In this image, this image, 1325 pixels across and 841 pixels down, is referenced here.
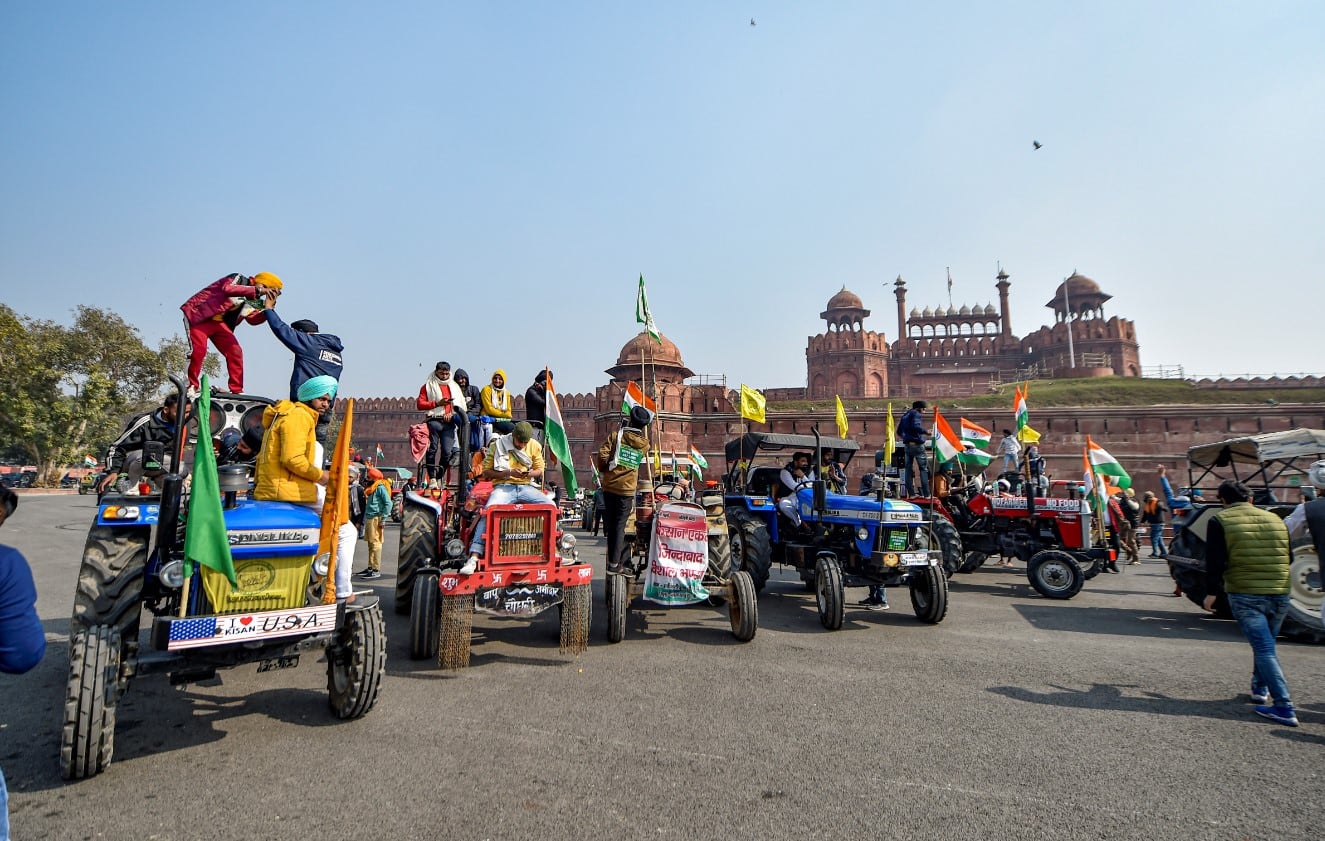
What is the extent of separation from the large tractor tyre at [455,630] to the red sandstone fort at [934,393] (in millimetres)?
20298

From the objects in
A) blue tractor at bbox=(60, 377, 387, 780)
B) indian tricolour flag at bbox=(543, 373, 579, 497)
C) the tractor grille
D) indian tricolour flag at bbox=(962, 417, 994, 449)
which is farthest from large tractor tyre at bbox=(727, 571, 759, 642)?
indian tricolour flag at bbox=(962, 417, 994, 449)

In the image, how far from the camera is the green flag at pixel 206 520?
10.5 feet

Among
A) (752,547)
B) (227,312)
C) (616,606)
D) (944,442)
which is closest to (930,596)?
(752,547)

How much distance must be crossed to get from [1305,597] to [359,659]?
31.5 ft

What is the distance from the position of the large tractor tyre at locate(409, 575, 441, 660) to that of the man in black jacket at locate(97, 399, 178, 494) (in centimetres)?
240

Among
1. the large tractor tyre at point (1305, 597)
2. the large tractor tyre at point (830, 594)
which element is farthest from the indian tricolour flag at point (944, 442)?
the large tractor tyre at point (830, 594)

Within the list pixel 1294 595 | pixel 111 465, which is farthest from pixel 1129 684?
pixel 111 465

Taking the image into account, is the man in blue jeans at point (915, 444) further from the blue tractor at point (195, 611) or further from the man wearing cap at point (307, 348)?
the blue tractor at point (195, 611)

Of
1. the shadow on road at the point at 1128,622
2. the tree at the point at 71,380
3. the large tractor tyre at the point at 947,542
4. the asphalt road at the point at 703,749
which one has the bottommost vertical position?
the shadow on road at the point at 1128,622

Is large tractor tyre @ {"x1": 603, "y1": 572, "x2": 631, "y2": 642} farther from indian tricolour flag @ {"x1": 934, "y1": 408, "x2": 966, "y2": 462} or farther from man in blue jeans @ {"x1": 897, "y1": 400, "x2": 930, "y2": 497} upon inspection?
man in blue jeans @ {"x1": 897, "y1": 400, "x2": 930, "y2": 497}

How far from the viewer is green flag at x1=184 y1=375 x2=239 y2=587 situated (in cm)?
320

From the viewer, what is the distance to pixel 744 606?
6164mm

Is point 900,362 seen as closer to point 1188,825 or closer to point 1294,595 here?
point 1294,595

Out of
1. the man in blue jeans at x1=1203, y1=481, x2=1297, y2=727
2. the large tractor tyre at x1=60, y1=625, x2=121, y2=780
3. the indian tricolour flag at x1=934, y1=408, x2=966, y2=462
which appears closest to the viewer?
the large tractor tyre at x1=60, y1=625, x2=121, y2=780
